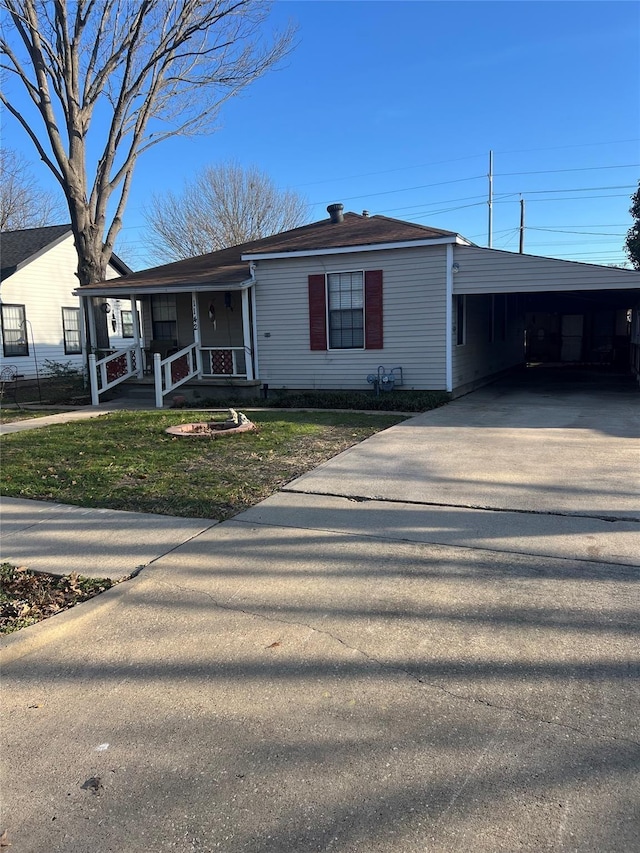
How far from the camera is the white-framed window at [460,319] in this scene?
42.1 ft

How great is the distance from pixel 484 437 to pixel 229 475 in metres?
3.79

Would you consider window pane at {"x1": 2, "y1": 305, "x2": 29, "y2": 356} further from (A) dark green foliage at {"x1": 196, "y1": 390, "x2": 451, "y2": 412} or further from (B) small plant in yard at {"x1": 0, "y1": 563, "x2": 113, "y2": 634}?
(B) small plant in yard at {"x1": 0, "y1": 563, "x2": 113, "y2": 634}

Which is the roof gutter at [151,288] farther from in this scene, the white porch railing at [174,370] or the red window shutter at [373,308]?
the red window shutter at [373,308]

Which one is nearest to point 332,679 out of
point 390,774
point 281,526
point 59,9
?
point 390,774

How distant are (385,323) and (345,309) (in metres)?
1.01

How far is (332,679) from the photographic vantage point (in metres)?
2.80

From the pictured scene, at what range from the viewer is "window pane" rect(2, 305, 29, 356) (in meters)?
18.6

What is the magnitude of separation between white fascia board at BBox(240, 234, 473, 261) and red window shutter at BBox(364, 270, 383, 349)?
1.74ft

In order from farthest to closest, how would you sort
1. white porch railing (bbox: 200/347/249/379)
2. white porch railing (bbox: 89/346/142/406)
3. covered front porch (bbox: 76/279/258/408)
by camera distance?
white porch railing (bbox: 89/346/142/406), white porch railing (bbox: 200/347/249/379), covered front porch (bbox: 76/279/258/408)

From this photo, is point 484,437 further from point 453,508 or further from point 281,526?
point 281,526

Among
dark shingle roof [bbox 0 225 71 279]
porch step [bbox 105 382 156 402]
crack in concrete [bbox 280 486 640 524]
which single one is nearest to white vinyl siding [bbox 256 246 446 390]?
porch step [bbox 105 382 156 402]

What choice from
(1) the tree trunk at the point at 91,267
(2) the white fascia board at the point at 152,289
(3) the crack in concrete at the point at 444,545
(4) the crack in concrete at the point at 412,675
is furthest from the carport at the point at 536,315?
(1) the tree trunk at the point at 91,267

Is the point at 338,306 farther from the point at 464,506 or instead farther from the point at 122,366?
the point at 464,506

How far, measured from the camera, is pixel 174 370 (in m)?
14.4
